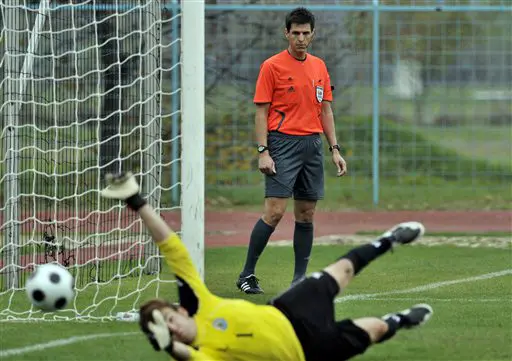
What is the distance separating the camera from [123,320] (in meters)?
8.20

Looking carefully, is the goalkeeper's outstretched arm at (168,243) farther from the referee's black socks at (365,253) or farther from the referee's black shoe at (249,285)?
the referee's black shoe at (249,285)

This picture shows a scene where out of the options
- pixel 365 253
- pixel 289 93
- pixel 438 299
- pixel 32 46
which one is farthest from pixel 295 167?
pixel 365 253

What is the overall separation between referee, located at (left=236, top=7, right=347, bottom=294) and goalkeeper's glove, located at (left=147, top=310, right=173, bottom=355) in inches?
128

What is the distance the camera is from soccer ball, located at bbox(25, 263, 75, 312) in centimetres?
677

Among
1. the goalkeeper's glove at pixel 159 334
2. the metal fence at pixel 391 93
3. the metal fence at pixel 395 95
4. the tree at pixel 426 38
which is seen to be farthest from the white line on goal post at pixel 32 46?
the tree at pixel 426 38

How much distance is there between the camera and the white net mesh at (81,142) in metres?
9.57

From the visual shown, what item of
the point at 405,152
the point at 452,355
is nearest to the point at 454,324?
the point at 452,355

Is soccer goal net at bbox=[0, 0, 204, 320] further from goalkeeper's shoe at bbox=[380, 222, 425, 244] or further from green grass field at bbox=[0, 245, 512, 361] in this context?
goalkeeper's shoe at bbox=[380, 222, 425, 244]

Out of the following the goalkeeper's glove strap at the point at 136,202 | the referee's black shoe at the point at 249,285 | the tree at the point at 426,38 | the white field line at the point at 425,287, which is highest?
the tree at the point at 426,38

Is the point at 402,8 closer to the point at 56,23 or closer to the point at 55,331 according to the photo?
the point at 56,23

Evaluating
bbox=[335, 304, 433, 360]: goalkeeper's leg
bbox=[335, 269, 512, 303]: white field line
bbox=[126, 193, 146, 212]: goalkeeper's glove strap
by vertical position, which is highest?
bbox=[126, 193, 146, 212]: goalkeeper's glove strap

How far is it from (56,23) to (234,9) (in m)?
6.73

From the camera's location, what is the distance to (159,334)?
6.07m

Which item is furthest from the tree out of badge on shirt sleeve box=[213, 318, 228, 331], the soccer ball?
badge on shirt sleeve box=[213, 318, 228, 331]
